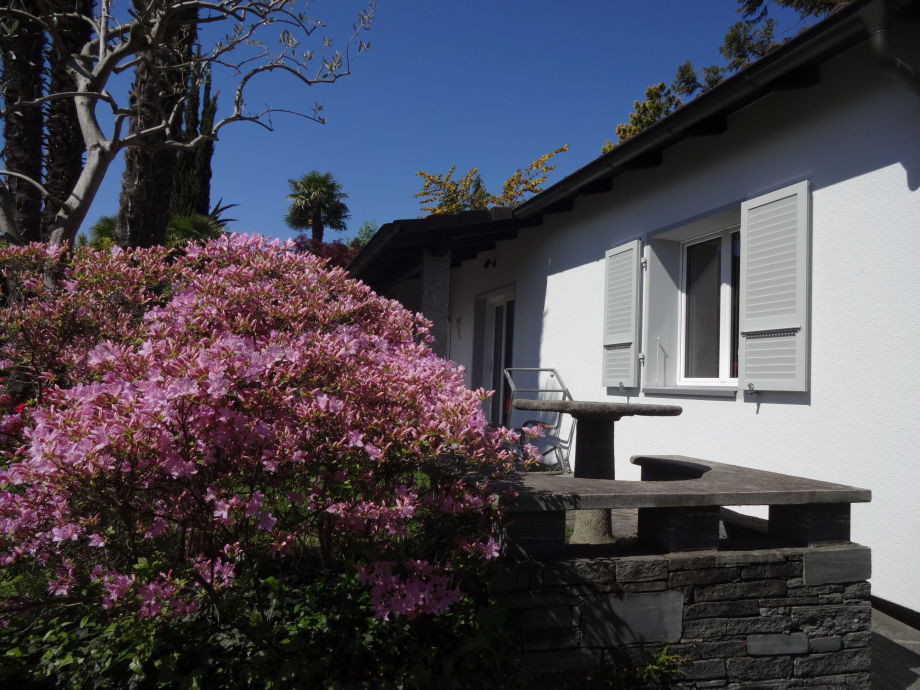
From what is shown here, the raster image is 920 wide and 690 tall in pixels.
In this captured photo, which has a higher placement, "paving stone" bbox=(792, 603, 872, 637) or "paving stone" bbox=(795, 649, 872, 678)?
"paving stone" bbox=(792, 603, 872, 637)

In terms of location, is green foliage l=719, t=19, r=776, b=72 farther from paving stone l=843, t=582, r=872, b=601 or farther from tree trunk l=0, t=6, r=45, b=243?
paving stone l=843, t=582, r=872, b=601

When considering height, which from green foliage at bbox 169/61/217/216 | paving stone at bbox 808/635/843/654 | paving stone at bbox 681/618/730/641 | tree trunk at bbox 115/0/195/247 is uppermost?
green foliage at bbox 169/61/217/216

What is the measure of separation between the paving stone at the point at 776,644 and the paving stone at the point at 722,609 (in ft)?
0.34

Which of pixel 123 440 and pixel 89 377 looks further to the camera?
pixel 89 377

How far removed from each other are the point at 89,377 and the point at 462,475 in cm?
161

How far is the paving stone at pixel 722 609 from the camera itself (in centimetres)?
258

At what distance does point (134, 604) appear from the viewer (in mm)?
1949

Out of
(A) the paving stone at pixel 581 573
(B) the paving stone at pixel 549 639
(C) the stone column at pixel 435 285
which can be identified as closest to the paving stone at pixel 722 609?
(A) the paving stone at pixel 581 573

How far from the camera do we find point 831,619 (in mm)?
2721

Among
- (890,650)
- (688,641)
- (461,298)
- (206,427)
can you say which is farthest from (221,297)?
(461,298)

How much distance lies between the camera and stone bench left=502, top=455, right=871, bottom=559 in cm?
245

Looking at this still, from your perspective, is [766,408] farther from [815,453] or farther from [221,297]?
[221,297]

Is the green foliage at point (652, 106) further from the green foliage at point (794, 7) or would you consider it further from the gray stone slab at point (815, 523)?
the gray stone slab at point (815, 523)

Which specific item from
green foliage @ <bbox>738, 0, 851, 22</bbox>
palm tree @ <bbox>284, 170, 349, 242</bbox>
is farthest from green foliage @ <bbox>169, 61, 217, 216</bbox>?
green foliage @ <bbox>738, 0, 851, 22</bbox>
